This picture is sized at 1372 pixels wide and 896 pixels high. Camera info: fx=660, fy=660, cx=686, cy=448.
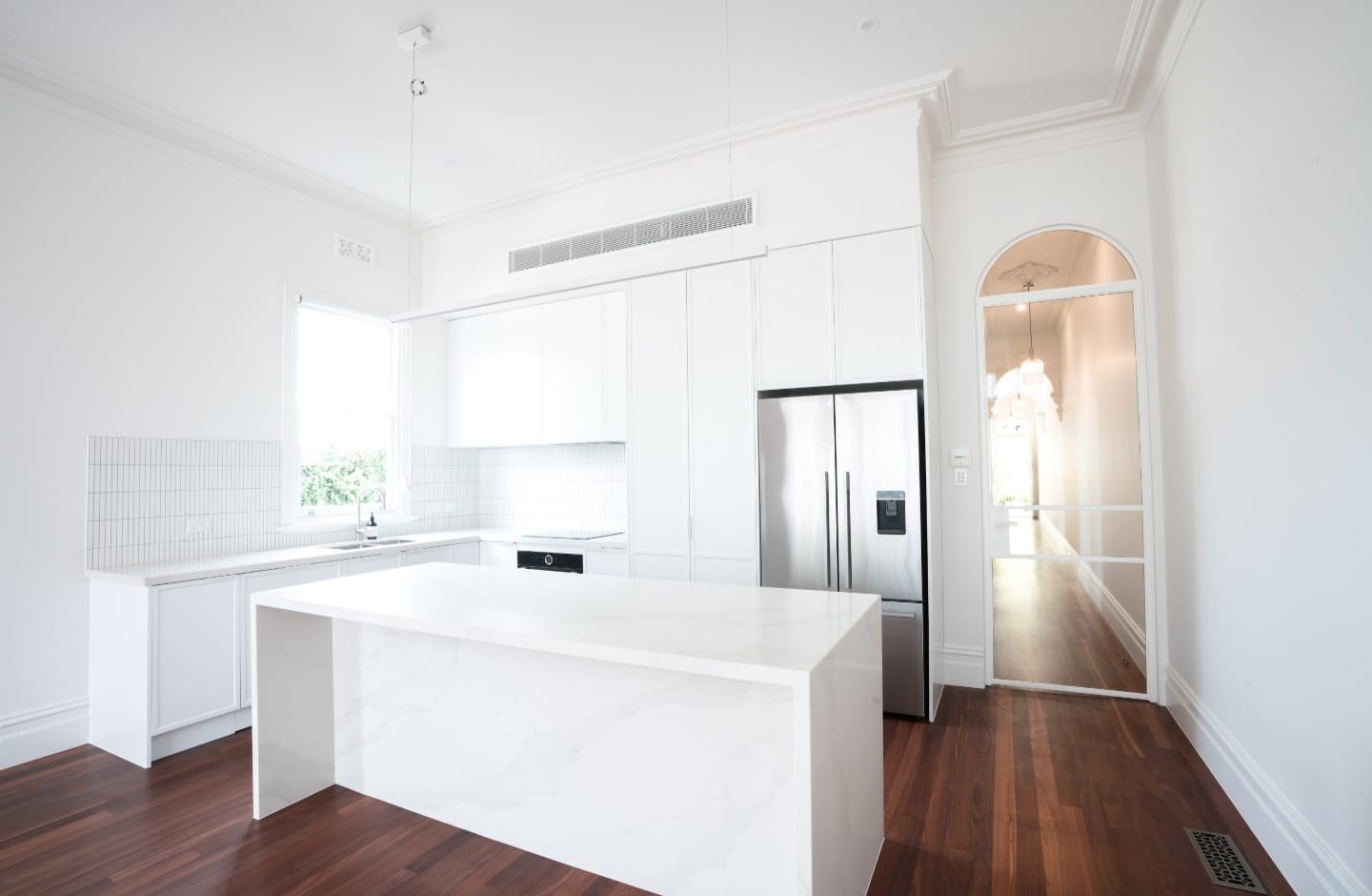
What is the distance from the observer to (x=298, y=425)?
165 inches

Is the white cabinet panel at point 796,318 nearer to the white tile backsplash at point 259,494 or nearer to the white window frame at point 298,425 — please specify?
the white tile backsplash at point 259,494

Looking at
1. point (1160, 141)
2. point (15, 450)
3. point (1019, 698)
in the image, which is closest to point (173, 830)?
point (15, 450)

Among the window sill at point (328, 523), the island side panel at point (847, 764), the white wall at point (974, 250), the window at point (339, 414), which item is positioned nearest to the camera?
the island side panel at point (847, 764)

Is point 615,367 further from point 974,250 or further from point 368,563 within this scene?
point 974,250

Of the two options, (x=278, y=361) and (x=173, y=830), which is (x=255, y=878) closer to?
(x=173, y=830)

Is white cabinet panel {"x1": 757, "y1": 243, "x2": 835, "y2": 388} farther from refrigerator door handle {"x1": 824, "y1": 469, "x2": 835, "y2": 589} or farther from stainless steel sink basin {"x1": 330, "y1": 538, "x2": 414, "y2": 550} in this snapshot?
stainless steel sink basin {"x1": 330, "y1": 538, "x2": 414, "y2": 550}

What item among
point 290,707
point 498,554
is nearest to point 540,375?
point 498,554

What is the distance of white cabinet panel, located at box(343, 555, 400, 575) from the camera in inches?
148

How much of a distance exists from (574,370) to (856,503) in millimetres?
2140

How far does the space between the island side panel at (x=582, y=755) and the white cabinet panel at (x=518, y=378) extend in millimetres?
2308

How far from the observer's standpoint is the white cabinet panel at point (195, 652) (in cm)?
298

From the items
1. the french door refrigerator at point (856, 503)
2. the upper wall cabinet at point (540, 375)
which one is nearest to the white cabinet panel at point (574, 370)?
the upper wall cabinet at point (540, 375)

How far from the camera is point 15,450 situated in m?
2.98

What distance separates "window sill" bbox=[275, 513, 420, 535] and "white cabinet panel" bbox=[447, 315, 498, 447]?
0.76 meters
